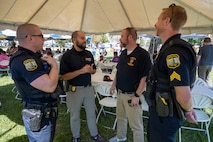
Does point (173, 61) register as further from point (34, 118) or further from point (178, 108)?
point (34, 118)

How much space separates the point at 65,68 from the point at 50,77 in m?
1.07


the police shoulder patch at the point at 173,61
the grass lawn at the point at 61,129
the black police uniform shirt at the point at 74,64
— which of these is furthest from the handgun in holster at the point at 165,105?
the grass lawn at the point at 61,129

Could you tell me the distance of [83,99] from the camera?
2750 millimetres

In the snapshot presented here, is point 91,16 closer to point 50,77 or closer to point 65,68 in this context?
point 65,68

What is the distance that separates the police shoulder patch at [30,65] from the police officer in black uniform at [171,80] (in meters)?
1.04

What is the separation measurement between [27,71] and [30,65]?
0.06 m

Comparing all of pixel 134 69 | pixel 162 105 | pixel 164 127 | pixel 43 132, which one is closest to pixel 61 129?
pixel 43 132

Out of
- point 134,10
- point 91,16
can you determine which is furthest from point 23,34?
point 91,16

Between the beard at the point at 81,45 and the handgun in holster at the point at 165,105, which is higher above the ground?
the beard at the point at 81,45

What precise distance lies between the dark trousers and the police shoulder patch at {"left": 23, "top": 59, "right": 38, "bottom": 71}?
3.73ft

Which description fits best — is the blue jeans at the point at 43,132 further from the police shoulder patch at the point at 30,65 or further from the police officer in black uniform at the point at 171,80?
the police officer in black uniform at the point at 171,80

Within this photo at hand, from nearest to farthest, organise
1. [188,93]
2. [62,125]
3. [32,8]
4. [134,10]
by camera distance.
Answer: [188,93], [62,125], [32,8], [134,10]

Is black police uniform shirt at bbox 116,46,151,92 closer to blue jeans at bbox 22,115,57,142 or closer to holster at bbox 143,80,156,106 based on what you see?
holster at bbox 143,80,156,106

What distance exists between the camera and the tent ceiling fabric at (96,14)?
3.86 meters
